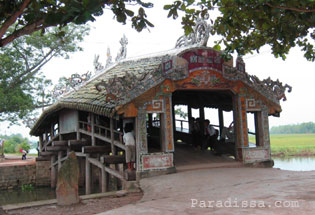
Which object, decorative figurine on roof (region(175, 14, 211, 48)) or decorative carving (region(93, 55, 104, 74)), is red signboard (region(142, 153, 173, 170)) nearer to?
decorative figurine on roof (region(175, 14, 211, 48))

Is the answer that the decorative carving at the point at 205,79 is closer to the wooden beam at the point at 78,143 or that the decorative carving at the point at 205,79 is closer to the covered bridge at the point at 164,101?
the covered bridge at the point at 164,101

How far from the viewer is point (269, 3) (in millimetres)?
5125

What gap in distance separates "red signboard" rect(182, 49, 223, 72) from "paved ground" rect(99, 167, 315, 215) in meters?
2.93

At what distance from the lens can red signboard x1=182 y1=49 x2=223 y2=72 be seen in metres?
9.37

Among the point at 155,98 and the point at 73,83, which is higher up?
the point at 73,83

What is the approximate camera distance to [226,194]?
5.58m

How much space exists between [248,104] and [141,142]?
353 centimetres

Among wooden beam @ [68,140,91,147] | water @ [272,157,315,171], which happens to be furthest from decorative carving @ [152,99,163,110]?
water @ [272,157,315,171]

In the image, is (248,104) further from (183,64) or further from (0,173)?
(0,173)

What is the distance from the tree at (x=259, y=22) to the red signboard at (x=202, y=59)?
1.95 m

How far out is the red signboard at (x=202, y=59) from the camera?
9367mm

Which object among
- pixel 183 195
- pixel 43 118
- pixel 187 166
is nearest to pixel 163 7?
pixel 183 195

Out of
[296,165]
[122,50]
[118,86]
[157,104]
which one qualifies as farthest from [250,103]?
[296,165]

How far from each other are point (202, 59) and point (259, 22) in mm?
3214
